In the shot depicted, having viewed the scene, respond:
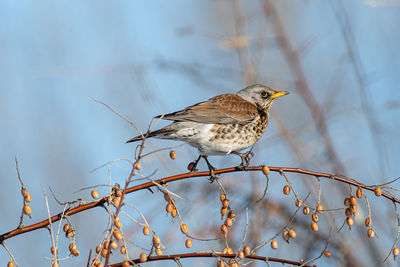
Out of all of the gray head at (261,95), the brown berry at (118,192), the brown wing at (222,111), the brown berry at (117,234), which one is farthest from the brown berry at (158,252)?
the gray head at (261,95)

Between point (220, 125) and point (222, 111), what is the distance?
0.20 m

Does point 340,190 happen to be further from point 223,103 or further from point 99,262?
point 99,262

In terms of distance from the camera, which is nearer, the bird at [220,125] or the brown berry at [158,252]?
the brown berry at [158,252]

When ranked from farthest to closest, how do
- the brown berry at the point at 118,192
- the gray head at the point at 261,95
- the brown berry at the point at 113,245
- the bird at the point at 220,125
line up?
the gray head at the point at 261,95
the bird at the point at 220,125
the brown berry at the point at 118,192
the brown berry at the point at 113,245

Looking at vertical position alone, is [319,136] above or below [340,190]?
above

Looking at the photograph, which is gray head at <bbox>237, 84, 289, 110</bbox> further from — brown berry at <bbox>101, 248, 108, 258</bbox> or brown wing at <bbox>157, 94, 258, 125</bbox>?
brown berry at <bbox>101, 248, 108, 258</bbox>

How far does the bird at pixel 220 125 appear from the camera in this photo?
4.24 metres

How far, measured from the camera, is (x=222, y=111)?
4730 mm

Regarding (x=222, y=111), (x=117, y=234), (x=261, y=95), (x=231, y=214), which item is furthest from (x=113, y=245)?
(x=261, y=95)

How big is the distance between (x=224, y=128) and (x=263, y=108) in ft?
2.65

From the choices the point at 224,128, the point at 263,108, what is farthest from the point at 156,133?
the point at 263,108

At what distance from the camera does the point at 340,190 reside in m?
4.93

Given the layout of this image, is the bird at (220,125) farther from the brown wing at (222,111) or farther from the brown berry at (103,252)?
the brown berry at (103,252)

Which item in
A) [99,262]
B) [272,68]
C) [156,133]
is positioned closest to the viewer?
[99,262]
